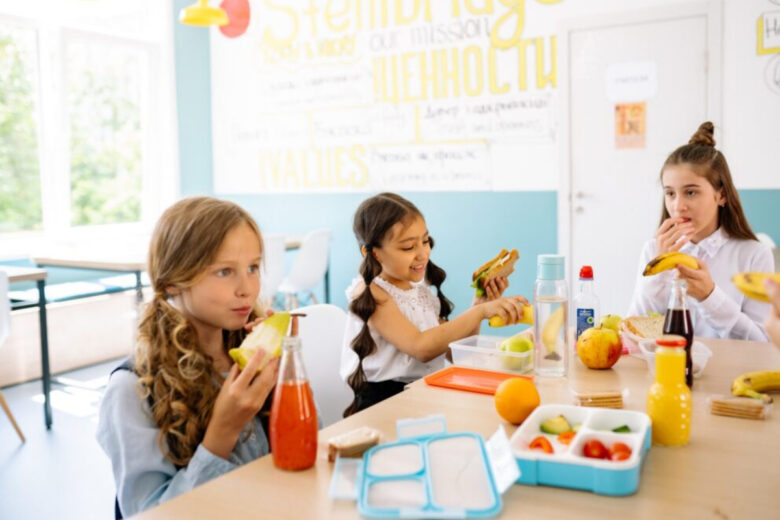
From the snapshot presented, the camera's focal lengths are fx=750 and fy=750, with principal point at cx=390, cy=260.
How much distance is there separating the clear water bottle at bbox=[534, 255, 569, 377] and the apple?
62mm

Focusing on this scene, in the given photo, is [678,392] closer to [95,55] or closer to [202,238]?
[202,238]

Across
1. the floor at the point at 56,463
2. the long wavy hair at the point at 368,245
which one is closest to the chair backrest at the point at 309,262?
the floor at the point at 56,463

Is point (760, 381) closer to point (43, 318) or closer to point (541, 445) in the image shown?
point (541, 445)

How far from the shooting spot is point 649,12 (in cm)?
418

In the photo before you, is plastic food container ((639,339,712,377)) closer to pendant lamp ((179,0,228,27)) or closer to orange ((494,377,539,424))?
orange ((494,377,539,424))

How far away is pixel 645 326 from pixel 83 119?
15.7ft

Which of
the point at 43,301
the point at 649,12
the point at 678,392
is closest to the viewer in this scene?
the point at 678,392

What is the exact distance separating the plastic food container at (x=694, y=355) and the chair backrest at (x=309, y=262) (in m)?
3.22

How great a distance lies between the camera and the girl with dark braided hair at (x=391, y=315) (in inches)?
75.8

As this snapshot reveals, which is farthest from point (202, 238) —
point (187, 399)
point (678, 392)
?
point (678, 392)

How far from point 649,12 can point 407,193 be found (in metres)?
1.87

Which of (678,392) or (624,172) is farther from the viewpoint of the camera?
(624,172)

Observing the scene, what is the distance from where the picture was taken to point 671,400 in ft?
3.81

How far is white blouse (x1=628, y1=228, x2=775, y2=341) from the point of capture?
2.02 meters
